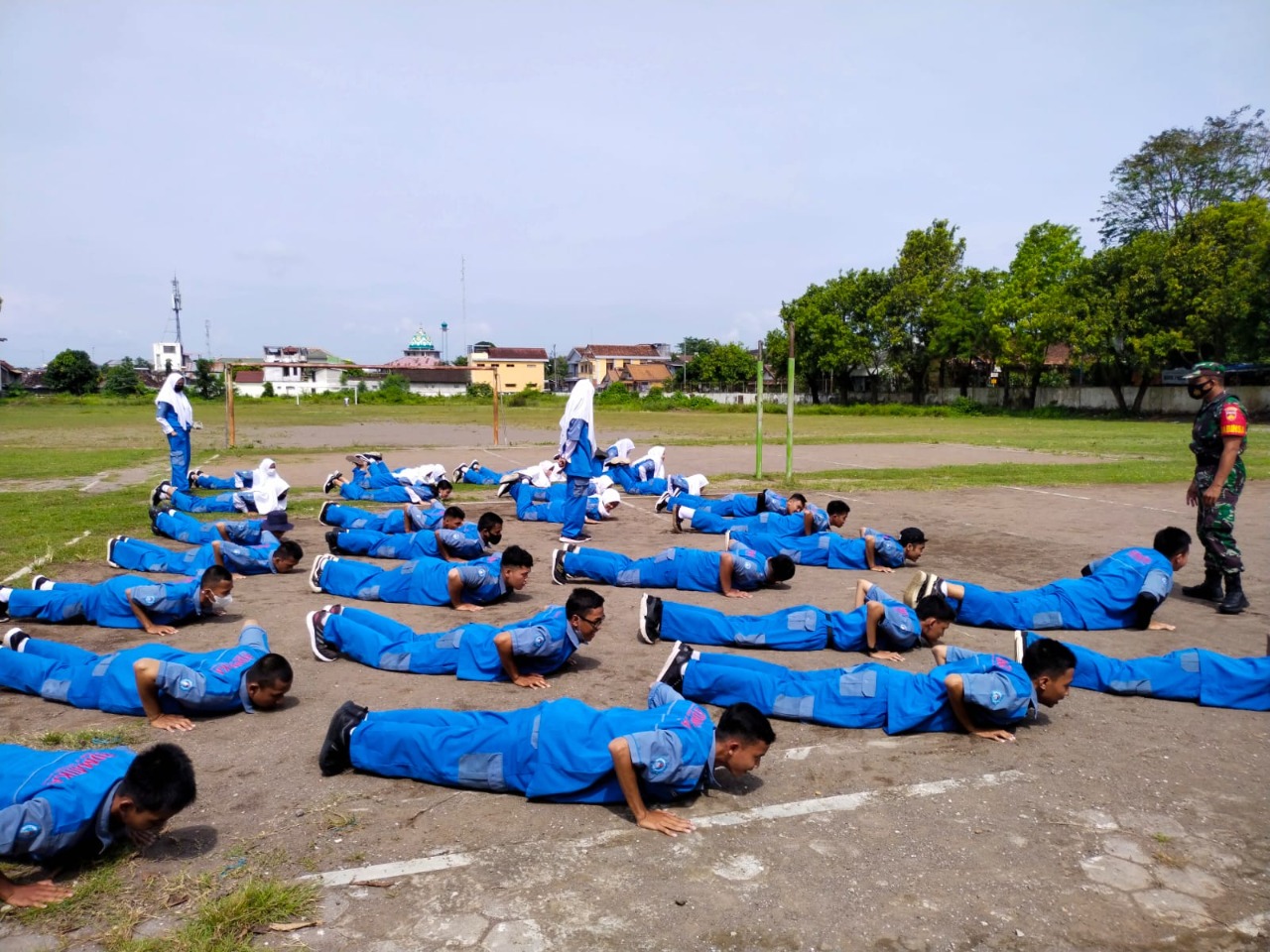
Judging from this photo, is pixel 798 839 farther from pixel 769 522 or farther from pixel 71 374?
pixel 71 374

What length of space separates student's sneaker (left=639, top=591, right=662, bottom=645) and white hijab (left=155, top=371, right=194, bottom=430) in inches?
368

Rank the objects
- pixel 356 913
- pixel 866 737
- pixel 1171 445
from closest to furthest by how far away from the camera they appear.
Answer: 1. pixel 356 913
2. pixel 866 737
3. pixel 1171 445

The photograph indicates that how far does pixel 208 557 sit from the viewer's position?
8.34m

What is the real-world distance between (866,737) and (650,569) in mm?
3427

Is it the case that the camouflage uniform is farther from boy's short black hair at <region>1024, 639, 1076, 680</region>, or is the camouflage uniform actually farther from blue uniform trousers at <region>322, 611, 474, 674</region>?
blue uniform trousers at <region>322, 611, 474, 674</region>

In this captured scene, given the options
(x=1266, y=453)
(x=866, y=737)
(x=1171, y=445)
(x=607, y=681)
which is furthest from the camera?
(x=1171, y=445)

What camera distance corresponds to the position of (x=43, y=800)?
133 inches

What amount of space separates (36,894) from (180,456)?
36.7ft

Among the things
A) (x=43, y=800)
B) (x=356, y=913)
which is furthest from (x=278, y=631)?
(x=356, y=913)

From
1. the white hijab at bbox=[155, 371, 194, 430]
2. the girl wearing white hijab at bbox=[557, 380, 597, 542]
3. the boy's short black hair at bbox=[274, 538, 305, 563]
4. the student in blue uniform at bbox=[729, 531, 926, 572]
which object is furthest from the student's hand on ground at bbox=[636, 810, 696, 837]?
the white hijab at bbox=[155, 371, 194, 430]

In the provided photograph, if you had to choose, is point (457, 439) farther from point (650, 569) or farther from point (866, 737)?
point (866, 737)

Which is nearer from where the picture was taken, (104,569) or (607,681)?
(607,681)

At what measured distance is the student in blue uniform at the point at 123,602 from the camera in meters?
6.61

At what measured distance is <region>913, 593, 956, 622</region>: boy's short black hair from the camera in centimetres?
620
